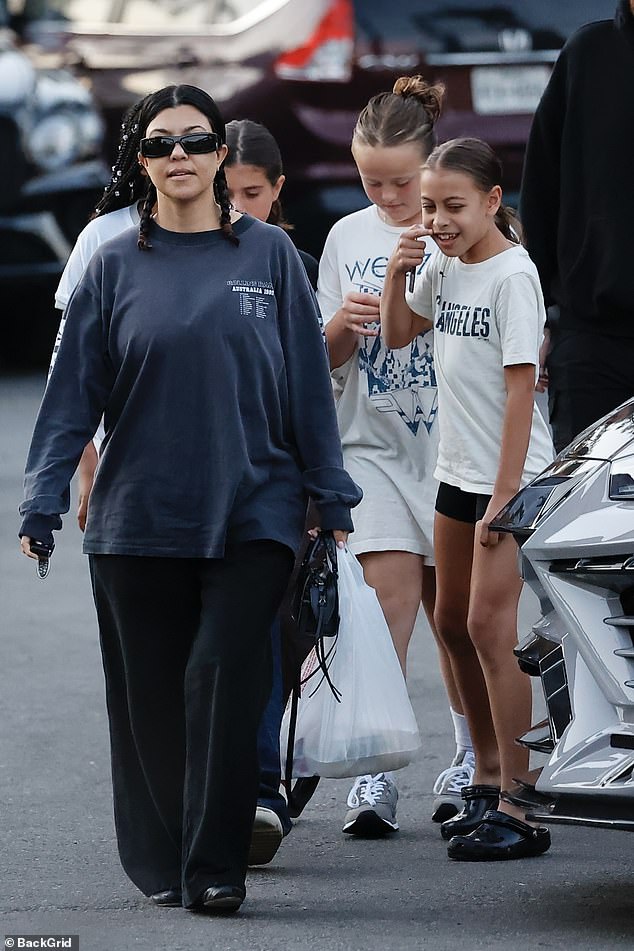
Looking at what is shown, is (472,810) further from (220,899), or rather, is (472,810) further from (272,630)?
(220,899)

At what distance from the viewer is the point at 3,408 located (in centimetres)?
1150

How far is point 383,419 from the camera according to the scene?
17.1 feet

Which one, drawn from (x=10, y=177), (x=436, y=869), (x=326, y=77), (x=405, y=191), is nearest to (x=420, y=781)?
(x=436, y=869)

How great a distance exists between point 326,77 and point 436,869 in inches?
258

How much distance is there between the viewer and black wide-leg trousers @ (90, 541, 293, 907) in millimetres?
4203

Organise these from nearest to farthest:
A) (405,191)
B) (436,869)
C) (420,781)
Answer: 1. (436,869)
2. (405,191)
3. (420,781)

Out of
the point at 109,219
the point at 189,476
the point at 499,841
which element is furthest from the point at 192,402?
the point at 499,841

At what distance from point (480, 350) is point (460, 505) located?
385 mm

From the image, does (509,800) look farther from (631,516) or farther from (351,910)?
(631,516)

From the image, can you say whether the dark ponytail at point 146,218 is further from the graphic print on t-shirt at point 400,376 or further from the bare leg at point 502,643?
the bare leg at point 502,643

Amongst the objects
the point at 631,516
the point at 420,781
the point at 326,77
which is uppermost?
the point at 326,77

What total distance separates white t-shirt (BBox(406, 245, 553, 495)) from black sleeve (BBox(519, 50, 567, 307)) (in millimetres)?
470

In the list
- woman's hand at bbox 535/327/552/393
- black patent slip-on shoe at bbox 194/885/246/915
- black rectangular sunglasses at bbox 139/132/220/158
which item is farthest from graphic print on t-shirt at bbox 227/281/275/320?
black patent slip-on shoe at bbox 194/885/246/915

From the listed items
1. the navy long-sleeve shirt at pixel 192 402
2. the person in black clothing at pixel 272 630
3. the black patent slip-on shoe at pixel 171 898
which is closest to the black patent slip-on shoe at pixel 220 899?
the black patent slip-on shoe at pixel 171 898
